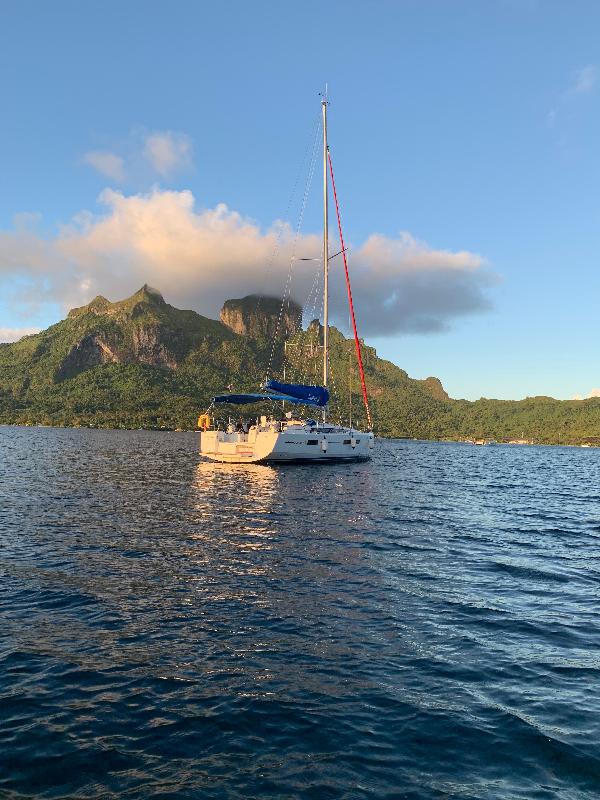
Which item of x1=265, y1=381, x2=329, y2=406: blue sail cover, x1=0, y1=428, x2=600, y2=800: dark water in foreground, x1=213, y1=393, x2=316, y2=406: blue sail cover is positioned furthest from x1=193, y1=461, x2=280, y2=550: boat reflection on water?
x1=265, y1=381, x2=329, y2=406: blue sail cover

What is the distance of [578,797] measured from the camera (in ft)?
20.3

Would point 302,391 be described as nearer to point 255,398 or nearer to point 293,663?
point 255,398

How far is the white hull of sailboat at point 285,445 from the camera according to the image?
51.2 meters

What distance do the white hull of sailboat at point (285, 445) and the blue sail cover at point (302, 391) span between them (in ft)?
9.30

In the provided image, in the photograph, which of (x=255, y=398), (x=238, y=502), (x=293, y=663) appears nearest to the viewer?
(x=293, y=663)

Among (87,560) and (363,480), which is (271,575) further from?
(363,480)

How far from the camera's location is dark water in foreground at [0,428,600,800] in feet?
21.4

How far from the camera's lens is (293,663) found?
31.2ft

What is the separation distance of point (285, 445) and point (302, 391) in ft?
20.8

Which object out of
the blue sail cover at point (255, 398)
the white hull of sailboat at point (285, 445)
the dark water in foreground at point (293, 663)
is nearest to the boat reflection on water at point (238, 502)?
the dark water in foreground at point (293, 663)

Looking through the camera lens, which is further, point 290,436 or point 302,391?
point 302,391

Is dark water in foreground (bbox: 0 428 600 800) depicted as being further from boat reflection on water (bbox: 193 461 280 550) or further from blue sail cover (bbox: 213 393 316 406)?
blue sail cover (bbox: 213 393 316 406)

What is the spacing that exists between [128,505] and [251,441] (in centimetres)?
A: 2608

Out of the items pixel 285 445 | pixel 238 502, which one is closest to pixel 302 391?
pixel 285 445
